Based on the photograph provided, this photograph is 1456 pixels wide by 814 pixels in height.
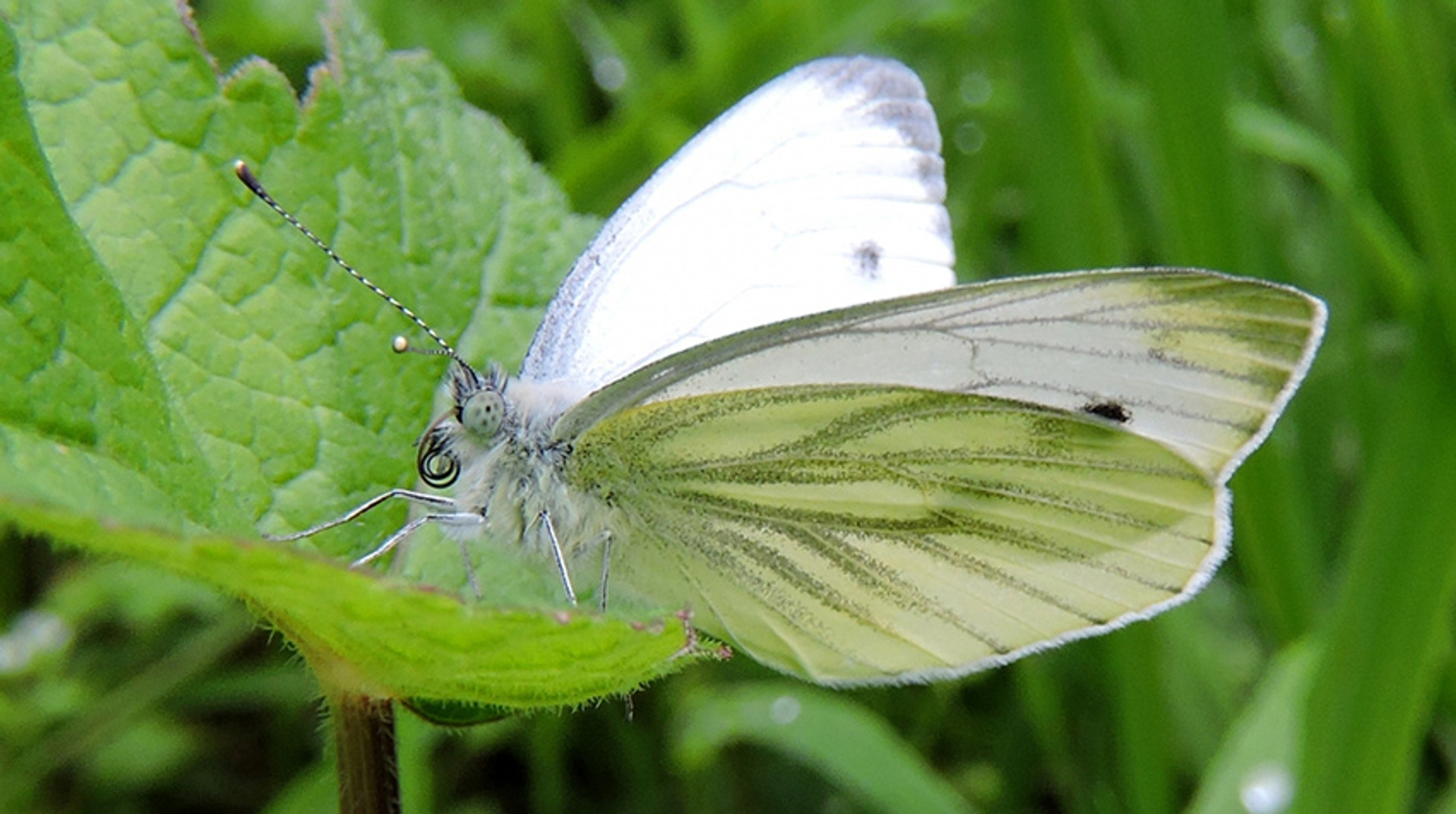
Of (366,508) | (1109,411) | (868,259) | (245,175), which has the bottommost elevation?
(1109,411)

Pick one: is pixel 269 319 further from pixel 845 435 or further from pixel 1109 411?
pixel 1109 411

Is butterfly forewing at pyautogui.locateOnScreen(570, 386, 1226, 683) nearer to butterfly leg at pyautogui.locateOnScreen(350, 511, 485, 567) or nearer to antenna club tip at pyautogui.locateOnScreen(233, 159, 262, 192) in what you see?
butterfly leg at pyautogui.locateOnScreen(350, 511, 485, 567)

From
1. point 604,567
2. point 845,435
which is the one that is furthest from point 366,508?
point 845,435

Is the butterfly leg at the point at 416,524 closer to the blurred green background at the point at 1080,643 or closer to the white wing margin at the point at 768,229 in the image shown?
the white wing margin at the point at 768,229

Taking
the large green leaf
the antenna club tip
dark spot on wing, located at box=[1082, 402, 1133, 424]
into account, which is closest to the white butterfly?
dark spot on wing, located at box=[1082, 402, 1133, 424]

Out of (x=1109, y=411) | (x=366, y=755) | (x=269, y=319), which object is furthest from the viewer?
(x=1109, y=411)

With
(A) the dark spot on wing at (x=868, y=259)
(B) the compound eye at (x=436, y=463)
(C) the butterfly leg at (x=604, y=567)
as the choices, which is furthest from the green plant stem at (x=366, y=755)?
(A) the dark spot on wing at (x=868, y=259)
